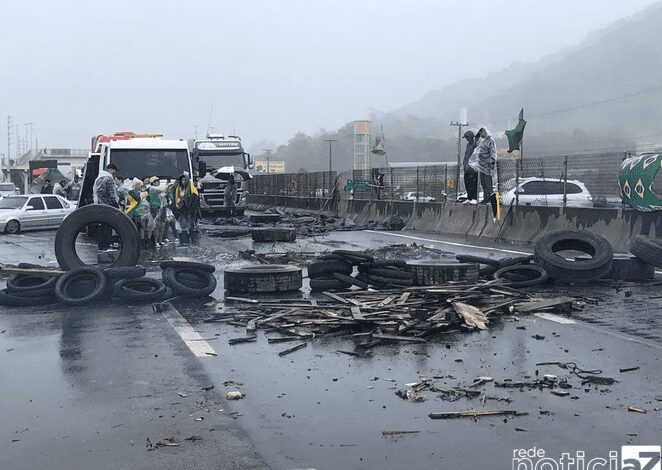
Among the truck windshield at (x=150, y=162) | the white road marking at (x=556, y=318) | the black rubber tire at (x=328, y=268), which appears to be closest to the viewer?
the white road marking at (x=556, y=318)

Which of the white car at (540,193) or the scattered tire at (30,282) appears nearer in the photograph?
the scattered tire at (30,282)

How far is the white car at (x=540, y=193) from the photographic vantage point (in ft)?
75.0

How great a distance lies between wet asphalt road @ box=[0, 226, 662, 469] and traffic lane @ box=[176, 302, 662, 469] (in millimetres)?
18

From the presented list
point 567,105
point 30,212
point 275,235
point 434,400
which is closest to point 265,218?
point 30,212

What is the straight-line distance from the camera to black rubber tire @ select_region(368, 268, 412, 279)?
38.9 ft

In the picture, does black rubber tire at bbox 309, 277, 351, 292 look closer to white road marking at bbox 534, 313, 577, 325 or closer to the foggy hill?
white road marking at bbox 534, 313, 577, 325

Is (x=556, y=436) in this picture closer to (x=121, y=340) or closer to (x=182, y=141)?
(x=121, y=340)

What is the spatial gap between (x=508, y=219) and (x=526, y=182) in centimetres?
143

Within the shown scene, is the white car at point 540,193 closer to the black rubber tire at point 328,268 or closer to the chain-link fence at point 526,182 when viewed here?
the chain-link fence at point 526,182

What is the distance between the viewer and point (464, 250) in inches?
766

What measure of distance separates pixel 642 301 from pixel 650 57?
149795 millimetres

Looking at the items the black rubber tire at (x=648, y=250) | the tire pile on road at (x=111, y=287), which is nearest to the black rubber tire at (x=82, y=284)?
the tire pile on road at (x=111, y=287)

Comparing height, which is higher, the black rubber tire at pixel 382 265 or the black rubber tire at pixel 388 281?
the black rubber tire at pixel 382 265

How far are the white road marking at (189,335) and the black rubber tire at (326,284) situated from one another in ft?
7.04
